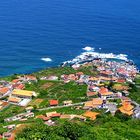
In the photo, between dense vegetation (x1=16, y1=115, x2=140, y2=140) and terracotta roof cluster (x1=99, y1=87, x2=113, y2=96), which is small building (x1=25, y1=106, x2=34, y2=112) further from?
dense vegetation (x1=16, y1=115, x2=140, y2=140)

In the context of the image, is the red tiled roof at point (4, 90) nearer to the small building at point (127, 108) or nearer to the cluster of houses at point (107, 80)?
the cluster of houses at point (107, 80)

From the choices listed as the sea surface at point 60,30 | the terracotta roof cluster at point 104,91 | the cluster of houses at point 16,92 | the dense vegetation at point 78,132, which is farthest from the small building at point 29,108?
the sea surface at point 60,30

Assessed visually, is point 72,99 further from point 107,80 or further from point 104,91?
point 107,80

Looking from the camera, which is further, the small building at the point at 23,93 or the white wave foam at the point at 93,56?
the white wave foam at the point at 93,56

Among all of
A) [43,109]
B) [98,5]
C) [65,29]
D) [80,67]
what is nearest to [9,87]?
[43,109]

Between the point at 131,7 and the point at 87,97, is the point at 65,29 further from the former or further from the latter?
the point at 87,97

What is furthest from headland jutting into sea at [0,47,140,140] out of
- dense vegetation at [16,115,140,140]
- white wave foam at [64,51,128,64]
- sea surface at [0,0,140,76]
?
sea surface at [0,0,140,76]
